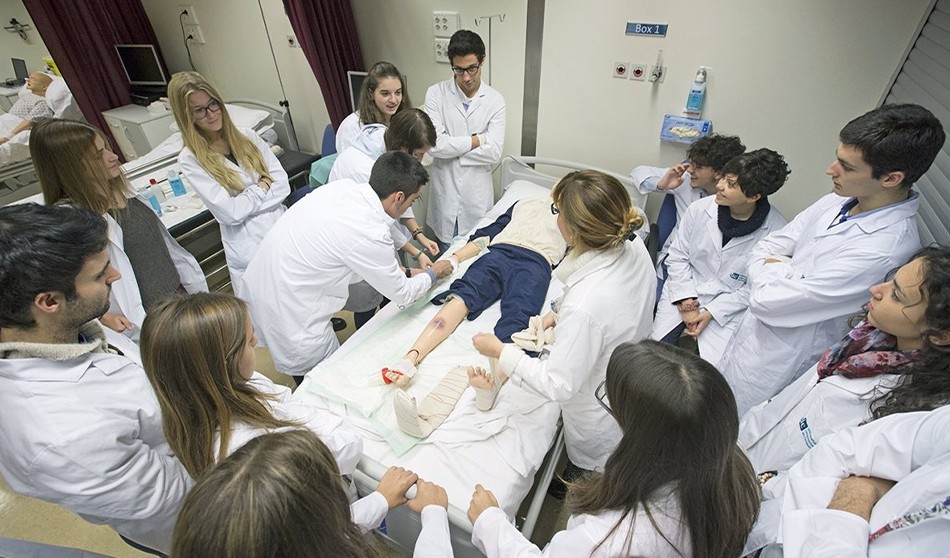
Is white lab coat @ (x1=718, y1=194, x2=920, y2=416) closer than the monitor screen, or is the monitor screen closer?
white lab coat @ (x1=718, y1=194, x2=920, y2=416)

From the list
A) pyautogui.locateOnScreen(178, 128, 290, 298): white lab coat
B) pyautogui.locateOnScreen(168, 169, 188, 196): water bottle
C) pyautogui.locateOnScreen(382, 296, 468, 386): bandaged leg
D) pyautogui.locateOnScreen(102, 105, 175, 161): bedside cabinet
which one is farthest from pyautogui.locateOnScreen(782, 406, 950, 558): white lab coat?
pyautogui.locateOnScreen(102, 105, 175, 161): bedside cabinet

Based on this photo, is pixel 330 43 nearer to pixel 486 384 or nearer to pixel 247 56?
pixel 247 56

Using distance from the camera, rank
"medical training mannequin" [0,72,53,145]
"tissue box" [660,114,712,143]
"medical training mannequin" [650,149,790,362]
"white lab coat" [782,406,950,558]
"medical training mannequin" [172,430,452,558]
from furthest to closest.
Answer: "medical training mannequin" [0,72,53,145]
"tissue box" [660,114,712,143]
"medical training mannequin" [650,149,790,362]
"white lab coat" [782,406,950,558]
"medical training mannequin" [172,430,452,558]

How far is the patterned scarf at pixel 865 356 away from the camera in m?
1.04

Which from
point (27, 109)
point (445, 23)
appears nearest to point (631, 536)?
point (445, 23)

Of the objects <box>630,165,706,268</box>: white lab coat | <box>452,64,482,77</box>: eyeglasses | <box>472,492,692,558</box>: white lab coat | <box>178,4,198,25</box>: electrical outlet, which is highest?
<box>178,4,198,25</box>: electrical outlet

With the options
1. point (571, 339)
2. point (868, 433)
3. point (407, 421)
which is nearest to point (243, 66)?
point (407, 421)

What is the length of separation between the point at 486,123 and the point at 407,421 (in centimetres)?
201

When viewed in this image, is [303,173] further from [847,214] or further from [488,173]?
[847,214]

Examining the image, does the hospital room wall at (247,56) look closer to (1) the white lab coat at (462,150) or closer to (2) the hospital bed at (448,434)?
(1) the white lab coat at (462,150)

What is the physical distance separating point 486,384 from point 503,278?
78 centimetres

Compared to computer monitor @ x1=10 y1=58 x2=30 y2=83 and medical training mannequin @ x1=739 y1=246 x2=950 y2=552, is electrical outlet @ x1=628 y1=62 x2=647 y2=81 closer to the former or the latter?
medical training mannequin @ x1=739 y1=246 x2=950 y2=552

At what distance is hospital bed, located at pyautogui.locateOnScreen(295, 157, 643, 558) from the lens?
4.48 ft

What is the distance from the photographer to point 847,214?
1.44 metres
